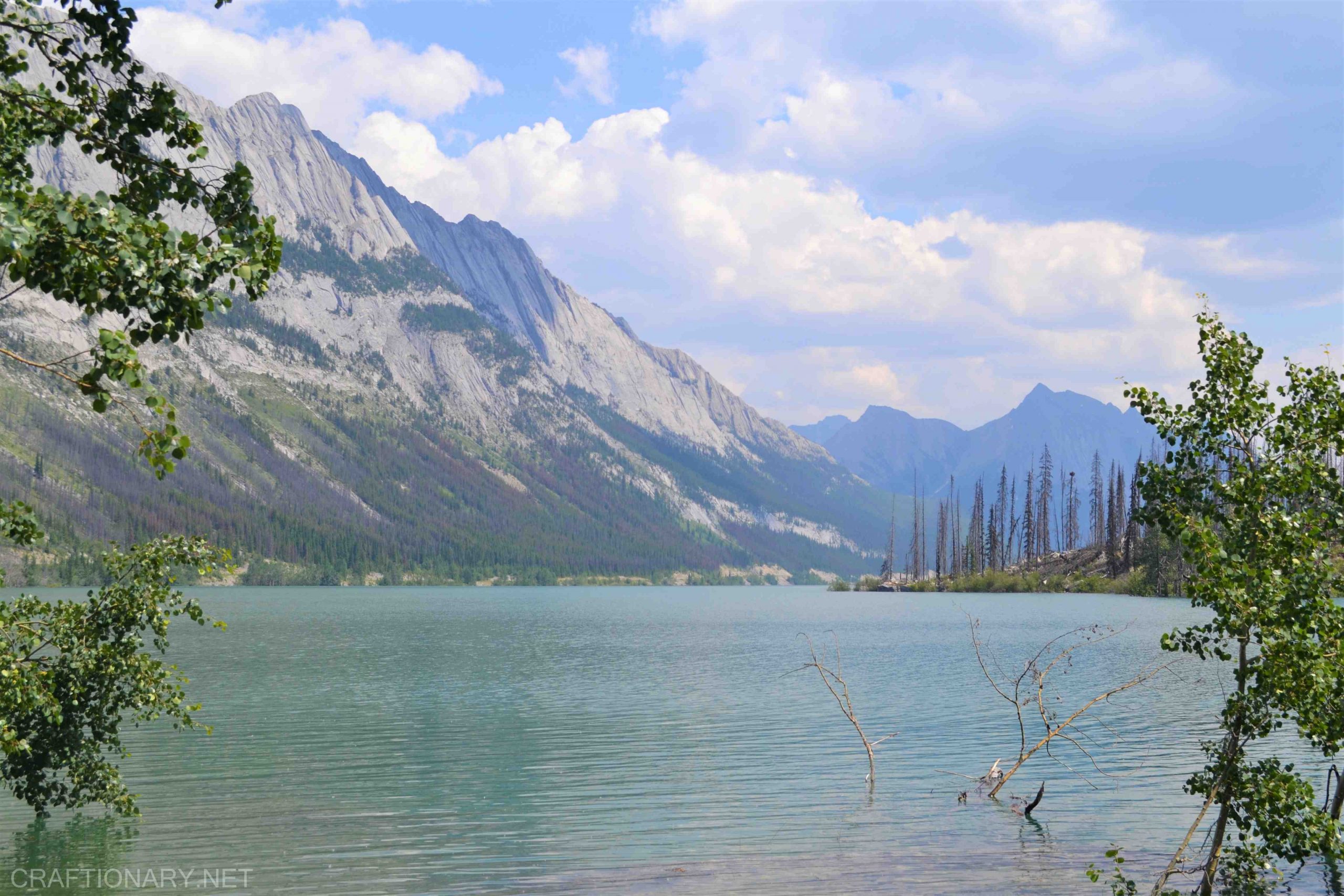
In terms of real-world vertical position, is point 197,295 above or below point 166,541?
above

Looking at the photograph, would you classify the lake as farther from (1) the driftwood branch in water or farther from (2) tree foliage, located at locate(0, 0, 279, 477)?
(2) tree foliage, located at locate(0, 0, 279, 477)

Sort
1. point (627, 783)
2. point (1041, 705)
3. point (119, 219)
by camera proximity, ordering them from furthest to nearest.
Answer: point (627, 783)
point (1041, 705)
point (119, 219)

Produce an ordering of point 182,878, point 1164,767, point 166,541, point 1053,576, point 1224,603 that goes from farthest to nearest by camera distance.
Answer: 1. point 1053,576
2. point 1164,767
3. point 166,541
4. point 182,878
5. point 1224,603

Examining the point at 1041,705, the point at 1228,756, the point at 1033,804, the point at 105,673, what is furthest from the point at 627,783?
the point at 1228,756

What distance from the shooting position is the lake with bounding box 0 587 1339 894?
21375mm

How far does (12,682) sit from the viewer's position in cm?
1477

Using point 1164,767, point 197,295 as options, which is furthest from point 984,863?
point 197,295

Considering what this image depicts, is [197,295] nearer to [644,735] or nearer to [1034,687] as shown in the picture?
[644,735]

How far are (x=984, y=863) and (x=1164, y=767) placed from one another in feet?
43.7

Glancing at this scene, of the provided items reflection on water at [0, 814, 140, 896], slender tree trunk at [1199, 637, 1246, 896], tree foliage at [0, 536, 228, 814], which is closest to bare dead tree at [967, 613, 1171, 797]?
slender tree trunk at [1199, 637, 1246, 896]

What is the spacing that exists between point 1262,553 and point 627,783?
1979 cm

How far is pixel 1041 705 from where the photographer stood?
24.8 meters

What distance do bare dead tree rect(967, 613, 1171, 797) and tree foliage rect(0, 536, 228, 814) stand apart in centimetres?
1803

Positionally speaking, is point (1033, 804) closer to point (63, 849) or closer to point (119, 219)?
point (63, 849)
